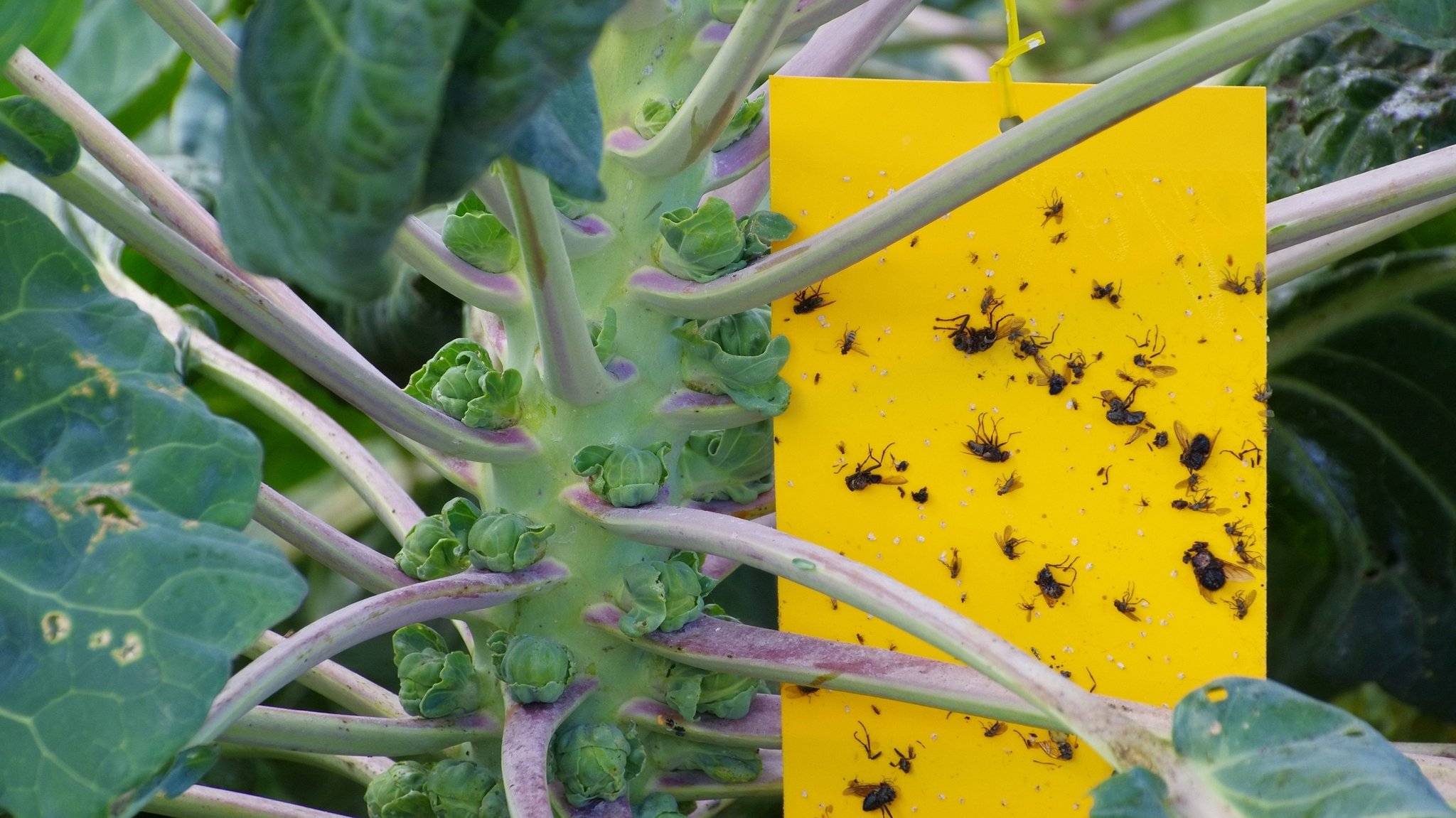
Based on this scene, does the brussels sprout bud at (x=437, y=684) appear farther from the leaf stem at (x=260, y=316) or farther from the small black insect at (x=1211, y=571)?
the small black insect at (x=1211, y=571)

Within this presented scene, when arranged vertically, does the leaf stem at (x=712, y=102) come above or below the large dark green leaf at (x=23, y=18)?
above

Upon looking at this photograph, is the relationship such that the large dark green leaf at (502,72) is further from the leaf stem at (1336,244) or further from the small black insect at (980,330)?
the leaf stem at (1336,244)

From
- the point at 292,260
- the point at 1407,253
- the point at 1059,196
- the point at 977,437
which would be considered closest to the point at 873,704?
the point at 977,437

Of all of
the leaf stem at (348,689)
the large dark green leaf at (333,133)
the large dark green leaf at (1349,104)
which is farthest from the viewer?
the large dark green leaf at (1349,104)

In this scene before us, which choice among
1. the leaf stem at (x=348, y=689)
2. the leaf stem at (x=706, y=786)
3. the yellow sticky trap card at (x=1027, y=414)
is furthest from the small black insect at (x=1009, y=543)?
the leaf stem at (x=348, y=689)

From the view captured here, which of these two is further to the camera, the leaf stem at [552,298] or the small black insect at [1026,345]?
the small black insect at [1026,345]

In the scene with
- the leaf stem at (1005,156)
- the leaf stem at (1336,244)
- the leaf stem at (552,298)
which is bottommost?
the leaf stem at (552,298)

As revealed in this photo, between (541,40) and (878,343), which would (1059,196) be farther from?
(541,40)

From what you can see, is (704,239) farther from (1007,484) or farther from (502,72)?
(502,72)

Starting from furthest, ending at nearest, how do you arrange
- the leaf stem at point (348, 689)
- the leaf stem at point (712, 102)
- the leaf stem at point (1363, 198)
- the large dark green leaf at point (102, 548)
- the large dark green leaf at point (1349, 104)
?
the large dark green leaf at point (1349, 104), the leaf stem at point (348, 689), the leaf stem at point (1363, 198), the leaf stem at point (712, 102), the large dark green leaf at point (102, 548)
